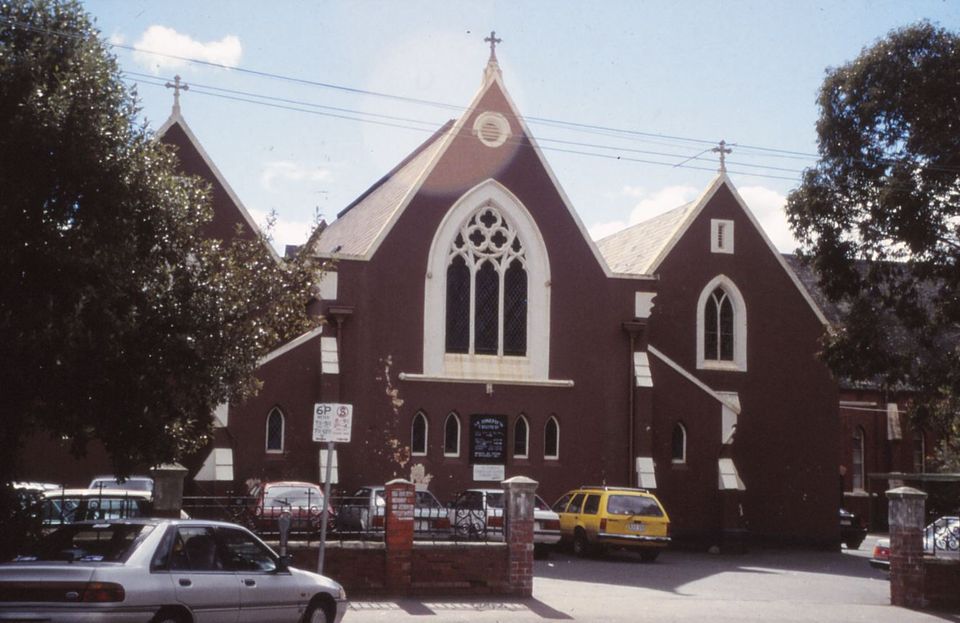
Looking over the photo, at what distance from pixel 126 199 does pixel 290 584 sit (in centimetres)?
494

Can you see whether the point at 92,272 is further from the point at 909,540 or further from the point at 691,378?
the point at 691,378

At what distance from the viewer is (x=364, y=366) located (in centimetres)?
3150

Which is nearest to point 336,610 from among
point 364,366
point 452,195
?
point 364,366

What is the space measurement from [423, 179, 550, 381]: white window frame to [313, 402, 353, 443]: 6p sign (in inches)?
642

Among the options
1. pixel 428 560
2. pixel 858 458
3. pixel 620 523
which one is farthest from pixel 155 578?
pixel 858 458

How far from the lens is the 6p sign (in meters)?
15.7

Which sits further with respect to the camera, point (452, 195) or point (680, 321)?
point (680, 321)

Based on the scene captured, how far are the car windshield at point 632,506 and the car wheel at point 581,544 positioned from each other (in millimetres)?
1100

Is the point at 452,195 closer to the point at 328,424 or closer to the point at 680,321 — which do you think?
the point at 680,321

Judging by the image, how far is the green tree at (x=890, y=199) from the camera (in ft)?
86.3

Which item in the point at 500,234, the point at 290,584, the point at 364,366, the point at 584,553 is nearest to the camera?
the point at 290,584

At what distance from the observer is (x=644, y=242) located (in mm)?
39688

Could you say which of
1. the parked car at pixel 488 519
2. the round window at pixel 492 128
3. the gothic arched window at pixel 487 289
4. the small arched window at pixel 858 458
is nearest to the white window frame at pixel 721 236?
the gothic arched window at pixel 487 289

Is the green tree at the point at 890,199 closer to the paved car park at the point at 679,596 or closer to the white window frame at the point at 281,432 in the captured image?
the paved car park at the point at 679,596
